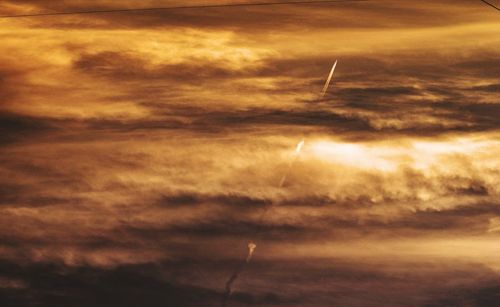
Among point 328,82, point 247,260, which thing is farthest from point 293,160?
point 328,82

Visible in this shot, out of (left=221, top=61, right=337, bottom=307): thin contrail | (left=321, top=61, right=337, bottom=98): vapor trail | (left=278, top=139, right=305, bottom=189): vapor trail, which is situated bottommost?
(left=321, top=61, right=337, bottom=98): vapor trail

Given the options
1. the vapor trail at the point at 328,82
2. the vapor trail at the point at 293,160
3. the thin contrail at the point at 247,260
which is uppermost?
the thin contrail at the point at 247,260

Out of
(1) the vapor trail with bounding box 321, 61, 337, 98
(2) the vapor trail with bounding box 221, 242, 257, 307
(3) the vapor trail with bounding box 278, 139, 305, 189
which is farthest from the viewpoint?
(1) the vapor trail with bounding box 321, 61, 337, 98

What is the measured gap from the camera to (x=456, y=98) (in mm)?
5066

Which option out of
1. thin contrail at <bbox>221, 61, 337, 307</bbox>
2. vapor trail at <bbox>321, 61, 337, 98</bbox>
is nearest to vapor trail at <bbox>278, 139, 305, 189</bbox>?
thin contrail at <bbox>221, 61, 337, 307</bbox>

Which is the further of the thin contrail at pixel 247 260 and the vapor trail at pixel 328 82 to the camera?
the vapor trail at pixel 328 82

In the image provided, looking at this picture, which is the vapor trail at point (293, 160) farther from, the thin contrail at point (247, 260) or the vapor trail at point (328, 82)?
the vapor trail at point (328, 82)

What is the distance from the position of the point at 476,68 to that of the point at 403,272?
9.05 feet

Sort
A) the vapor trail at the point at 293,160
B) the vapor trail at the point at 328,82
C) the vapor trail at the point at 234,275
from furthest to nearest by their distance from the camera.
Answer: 1. the vapor trail at the point at 328,82
2. the vapor trail at the point at 293,160
3. the vapor trail at the point at 234,275

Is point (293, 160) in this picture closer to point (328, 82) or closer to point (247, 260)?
point (247, 260)

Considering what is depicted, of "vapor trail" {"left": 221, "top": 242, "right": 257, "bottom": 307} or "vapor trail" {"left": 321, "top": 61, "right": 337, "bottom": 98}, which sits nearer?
"vapor trail" {"left": 221, "top": 242, "right": 257, "bottom": 307}

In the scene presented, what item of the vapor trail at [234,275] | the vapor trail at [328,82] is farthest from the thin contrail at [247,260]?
the vapor trail at [328,82]

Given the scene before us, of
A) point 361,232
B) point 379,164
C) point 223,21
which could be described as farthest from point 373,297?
point 223,21

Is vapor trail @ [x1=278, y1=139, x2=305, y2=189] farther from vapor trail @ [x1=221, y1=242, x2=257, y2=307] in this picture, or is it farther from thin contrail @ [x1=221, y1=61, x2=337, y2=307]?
vapor trail @ [x1=221, y1=242, x2=257, y2=307]
